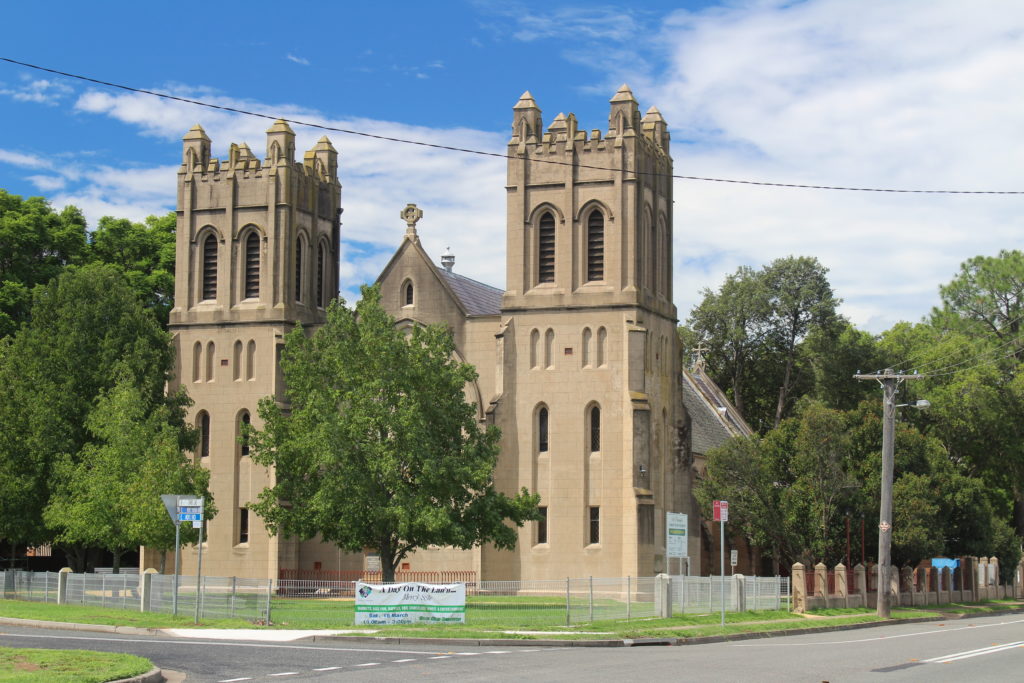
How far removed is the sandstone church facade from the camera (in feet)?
157

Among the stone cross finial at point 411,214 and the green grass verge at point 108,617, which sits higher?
the stone cross finial at point 411,214

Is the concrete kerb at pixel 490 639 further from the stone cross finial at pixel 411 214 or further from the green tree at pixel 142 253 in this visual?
the green tree at pixel 142 253

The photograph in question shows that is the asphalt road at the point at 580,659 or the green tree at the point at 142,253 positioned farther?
the green tree at the point at 142,253

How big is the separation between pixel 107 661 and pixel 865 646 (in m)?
15.6

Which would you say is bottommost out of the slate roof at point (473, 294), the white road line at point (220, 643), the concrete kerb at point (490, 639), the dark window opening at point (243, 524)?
the concrete kerb at point (490, 639)

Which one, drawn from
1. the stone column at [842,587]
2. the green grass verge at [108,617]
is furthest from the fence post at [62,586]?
the stone column at [842,587]

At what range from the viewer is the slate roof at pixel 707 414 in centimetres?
6288

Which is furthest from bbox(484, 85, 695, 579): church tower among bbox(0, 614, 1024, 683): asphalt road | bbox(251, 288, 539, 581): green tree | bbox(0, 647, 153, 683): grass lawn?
bbox(0, 647, 153, 683): grass lawn

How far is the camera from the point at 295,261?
177 ft

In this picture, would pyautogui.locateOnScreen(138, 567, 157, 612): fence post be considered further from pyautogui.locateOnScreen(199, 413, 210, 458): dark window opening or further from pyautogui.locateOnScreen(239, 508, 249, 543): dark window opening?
pyautogui.locateOnScreen(199, 413, 210, 458): dark window opening

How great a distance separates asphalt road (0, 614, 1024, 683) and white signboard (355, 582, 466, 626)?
3.24 meters

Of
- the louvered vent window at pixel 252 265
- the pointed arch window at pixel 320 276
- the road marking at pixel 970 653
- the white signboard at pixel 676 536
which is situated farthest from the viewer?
the pointed arch window at pixel 320 276

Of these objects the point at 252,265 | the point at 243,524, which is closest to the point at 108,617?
the point at 243,524

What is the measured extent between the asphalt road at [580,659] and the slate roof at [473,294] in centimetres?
2322
